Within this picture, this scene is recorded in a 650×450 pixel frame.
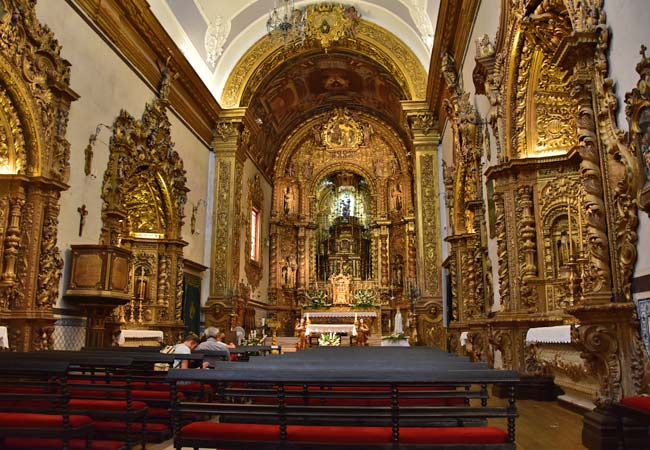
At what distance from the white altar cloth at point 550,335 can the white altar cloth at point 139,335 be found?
844 cm

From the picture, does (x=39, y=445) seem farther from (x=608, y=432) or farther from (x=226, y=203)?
(x=226, y=203)

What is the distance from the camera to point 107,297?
10.2 meters

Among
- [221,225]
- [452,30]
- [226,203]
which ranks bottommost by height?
[221,225]

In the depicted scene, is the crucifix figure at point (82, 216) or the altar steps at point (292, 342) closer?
the crucifix figure at point (82, 216)

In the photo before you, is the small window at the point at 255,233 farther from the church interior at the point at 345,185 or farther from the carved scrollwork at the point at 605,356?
the carved scrollwork at the point at 605,356

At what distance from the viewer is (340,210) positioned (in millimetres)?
25969

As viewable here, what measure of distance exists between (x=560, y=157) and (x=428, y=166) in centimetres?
1030

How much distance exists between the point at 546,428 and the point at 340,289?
57.2 ft

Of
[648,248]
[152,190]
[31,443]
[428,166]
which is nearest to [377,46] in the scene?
[428,166]

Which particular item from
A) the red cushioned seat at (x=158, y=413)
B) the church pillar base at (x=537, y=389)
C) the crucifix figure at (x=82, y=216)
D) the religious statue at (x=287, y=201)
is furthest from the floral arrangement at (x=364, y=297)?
the red cushioned seat at (x=158, y=413)

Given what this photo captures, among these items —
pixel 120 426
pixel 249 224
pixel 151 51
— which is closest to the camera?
pixel 120 426

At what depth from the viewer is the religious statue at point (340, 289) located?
23.1 metres

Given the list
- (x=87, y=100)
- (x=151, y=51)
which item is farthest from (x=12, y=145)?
(x=151, y=51)

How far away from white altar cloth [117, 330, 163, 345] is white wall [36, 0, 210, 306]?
2.46m
